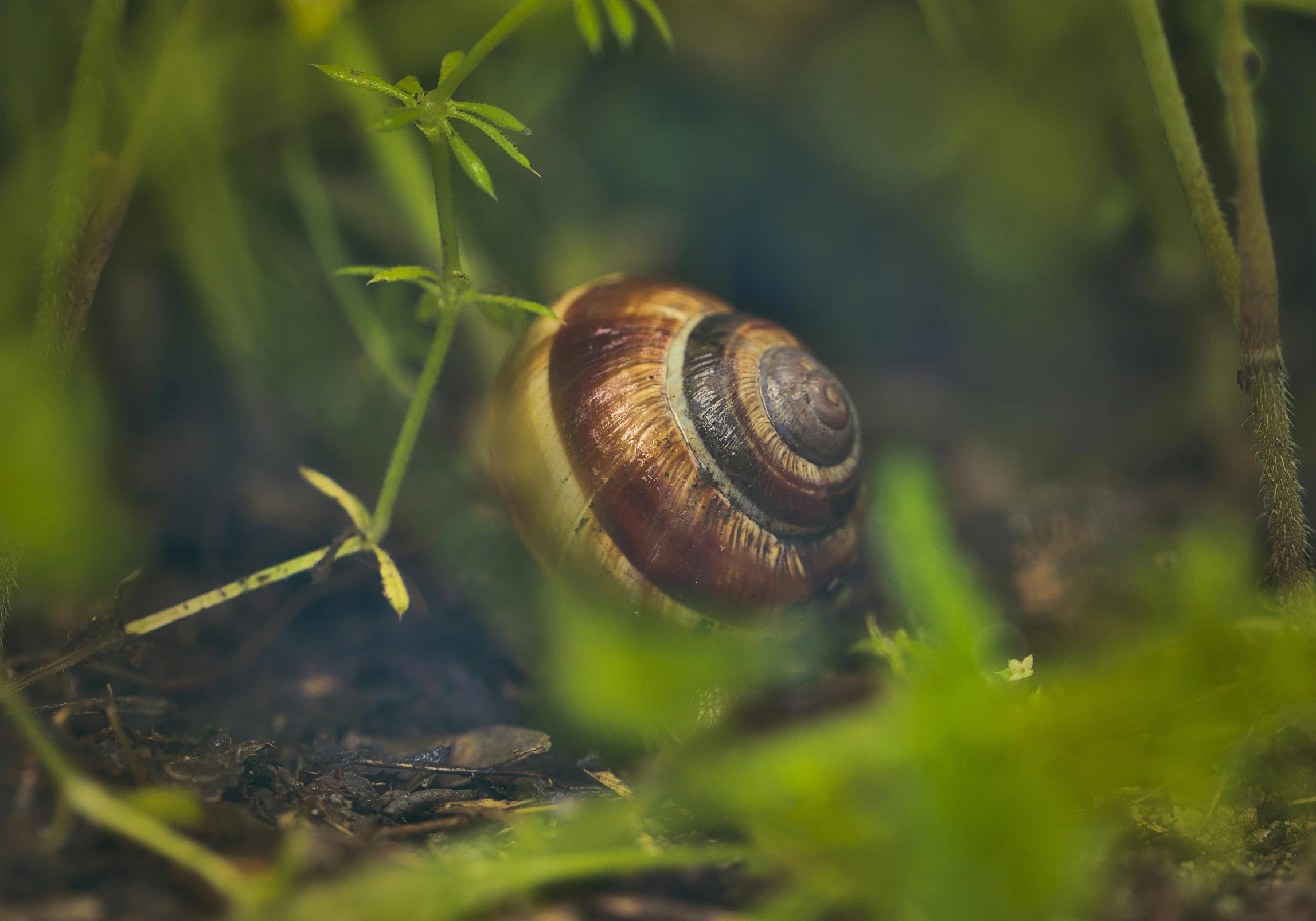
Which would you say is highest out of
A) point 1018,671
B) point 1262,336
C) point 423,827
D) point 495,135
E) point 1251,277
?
point 495,135

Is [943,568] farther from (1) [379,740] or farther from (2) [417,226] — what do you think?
(2) [417,226]

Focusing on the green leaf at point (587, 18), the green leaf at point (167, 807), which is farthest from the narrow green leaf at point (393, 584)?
the green leaf at point (587, 18)

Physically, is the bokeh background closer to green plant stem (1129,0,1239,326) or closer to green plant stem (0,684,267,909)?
green plant stem (1129,0,1239,326)

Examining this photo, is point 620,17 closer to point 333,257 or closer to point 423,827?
point 333,257

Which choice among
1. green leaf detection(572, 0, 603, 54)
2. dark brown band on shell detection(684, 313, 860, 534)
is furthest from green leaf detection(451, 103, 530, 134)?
dark brown band on shell detection(684, 313, 860, 534)

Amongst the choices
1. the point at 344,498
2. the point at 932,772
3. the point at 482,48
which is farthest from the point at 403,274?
the point at 932,772

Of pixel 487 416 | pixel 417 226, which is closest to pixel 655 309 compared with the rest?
pixel 487 416
